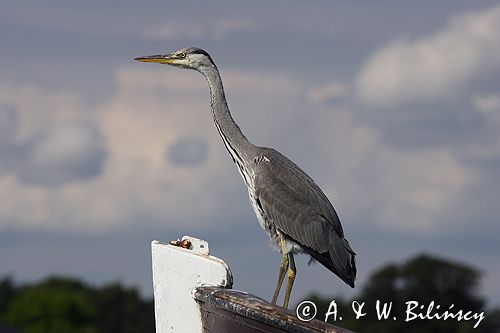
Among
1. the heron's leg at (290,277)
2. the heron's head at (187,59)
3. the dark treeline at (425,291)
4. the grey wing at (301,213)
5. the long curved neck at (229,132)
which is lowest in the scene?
the heron's leg at (290,277)

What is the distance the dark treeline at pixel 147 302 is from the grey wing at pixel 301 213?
4787 centimetres

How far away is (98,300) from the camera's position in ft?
378

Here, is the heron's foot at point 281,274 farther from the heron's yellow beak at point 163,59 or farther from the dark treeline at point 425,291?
the dark treeline at point 425,291

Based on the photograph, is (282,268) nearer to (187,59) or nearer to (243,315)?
(187,59)

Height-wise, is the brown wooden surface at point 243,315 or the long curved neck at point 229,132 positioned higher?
the long curved neck at point 229,132

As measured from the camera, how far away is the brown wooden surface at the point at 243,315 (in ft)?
27.2

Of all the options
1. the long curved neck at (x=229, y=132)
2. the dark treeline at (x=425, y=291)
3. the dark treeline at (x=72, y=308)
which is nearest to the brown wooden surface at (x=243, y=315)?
the long curved neck at (x=229, y=132)

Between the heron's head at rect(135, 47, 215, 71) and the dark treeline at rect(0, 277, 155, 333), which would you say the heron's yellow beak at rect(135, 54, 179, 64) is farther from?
the dark treeline at rect(0, 277, 155, 333)

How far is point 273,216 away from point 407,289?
219 feet

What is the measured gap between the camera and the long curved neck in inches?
527

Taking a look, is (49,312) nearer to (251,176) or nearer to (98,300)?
(98,300)

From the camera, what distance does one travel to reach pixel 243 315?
27.9 feet

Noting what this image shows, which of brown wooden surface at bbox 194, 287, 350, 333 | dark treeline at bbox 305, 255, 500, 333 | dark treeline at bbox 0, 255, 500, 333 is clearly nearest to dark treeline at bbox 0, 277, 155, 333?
dark treeline at bbox 0, 255, 500, 333

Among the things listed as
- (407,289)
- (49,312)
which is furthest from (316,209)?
(49,312)
